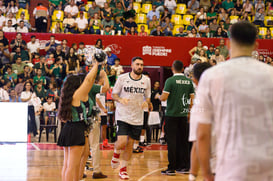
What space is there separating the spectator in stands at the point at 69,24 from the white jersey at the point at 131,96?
881 cm

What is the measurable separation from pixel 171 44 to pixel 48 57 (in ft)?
15.3

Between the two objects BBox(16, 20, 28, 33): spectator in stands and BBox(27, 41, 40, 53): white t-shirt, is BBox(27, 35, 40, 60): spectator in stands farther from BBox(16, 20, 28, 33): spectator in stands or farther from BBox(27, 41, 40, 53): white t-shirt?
BBox(16, 20, 28, 33): spectator in stands

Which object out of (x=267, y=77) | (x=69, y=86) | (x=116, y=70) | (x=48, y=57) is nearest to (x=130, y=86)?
(x=69, y=86)

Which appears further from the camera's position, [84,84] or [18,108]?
[18,108]

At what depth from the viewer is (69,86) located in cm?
477

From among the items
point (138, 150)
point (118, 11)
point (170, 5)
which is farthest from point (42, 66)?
point (170, 5)

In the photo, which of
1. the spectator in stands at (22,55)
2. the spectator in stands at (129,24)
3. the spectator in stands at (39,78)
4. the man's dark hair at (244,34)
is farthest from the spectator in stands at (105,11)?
the man's dark hair at (244,34)

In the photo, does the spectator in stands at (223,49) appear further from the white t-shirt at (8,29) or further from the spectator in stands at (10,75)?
the white t-shirt at (8,29)

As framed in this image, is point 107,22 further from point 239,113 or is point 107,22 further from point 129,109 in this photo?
point 239,113

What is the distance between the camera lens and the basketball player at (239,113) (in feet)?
7.38

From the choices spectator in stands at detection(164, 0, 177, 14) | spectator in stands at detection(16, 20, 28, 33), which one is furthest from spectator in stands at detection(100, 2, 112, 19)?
spectator in stands at detection(16, 20, 28, 33)

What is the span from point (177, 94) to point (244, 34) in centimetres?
526

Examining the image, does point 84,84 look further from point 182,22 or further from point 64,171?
point 182,22

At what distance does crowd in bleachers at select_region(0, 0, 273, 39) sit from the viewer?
1557cm
